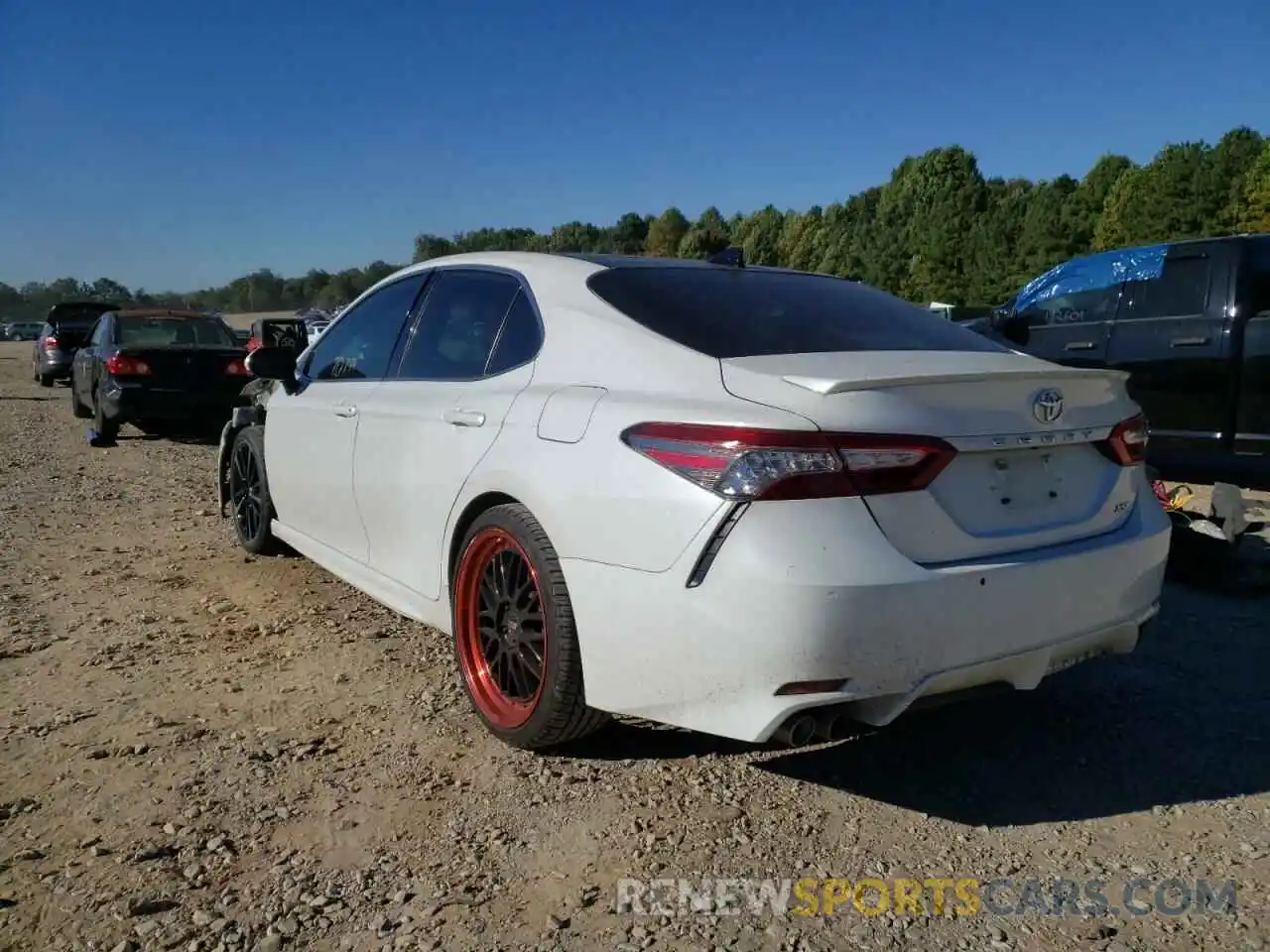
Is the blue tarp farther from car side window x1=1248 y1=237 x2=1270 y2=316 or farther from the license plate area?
the license plate area

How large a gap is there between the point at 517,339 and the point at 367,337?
51.4 inches

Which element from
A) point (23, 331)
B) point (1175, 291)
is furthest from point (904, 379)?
point (23, 331)

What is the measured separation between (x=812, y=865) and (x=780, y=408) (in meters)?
1.14

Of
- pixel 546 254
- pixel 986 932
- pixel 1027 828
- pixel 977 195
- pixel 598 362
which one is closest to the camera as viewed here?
pixel 986 932

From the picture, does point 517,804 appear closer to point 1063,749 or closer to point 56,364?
point 1063,749

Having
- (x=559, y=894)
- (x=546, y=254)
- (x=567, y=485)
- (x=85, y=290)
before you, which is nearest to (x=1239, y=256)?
(x=546, y=254)

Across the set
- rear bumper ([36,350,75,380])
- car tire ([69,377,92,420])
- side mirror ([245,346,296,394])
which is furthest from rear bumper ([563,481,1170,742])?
rear bumper ([36,350,75,380])

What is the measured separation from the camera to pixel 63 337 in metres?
18.4

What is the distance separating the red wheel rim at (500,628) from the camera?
287 centimetres

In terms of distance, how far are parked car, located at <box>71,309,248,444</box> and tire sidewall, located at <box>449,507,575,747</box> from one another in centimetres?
826

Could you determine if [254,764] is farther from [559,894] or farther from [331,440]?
[331,440]

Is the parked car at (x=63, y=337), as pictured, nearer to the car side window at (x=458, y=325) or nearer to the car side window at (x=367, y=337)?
the car side window at (x=367, y=337)

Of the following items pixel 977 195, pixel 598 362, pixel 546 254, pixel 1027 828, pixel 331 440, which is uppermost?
pixel 977 195

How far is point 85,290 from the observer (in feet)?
211
